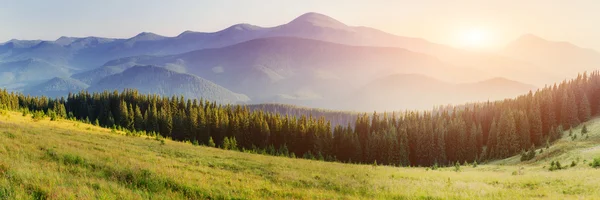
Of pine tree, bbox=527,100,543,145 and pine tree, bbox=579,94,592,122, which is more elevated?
pine tree, bbox=579,94,592,122

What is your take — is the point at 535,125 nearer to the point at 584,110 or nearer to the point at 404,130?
the point at 584,110

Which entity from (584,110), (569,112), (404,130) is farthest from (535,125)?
(404,130)

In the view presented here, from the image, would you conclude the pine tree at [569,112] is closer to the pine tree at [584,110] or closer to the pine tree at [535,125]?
the pine tree at [584,110]

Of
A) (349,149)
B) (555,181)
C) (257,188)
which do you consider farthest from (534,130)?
(257,188)

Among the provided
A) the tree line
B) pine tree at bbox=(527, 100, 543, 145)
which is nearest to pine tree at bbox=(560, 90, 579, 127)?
the tree line

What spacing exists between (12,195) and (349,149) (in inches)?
4531

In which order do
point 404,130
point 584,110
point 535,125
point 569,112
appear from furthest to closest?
point 404,130, point 584,110, point 535,125, point 569,112

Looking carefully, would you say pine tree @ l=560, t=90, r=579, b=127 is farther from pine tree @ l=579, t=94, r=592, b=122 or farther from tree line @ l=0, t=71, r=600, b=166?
pine tree @ l=579, t=94, r=592, b=122

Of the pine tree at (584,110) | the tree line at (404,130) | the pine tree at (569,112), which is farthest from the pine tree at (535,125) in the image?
the pine tree at (584,110)

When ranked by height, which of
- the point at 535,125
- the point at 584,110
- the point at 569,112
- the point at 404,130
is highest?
the point at 584,110

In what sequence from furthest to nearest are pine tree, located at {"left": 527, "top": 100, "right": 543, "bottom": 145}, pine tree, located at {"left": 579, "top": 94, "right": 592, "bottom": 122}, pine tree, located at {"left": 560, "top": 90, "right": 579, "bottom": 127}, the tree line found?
1. the tree line
2. pine tree, located at {"left": 579, "top": 94, "right": 592, "bottom": 122}
3. pine tree, located at {"left": 527, "top": 100, "right": 543, "bottom": 145}
4. pine tree, located at {"left": 560, "top": 90, "right": 579, "bottom": 127}

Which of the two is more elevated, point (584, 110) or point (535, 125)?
point (584, 110)

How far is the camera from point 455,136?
119812 mm

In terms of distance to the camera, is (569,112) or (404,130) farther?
(404,130)
